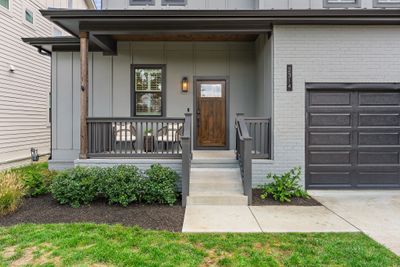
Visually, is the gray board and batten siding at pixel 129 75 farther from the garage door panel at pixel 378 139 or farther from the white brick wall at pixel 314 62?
the garage door panel at pixel 378 139

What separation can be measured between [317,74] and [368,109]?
5.01 feet

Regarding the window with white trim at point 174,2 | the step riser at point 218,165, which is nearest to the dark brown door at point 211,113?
the step riser at point 218,165

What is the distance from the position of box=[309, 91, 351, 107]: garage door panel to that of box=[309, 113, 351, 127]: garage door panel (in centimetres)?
26

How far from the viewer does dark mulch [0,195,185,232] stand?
15.3 ft

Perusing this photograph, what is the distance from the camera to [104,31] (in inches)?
269

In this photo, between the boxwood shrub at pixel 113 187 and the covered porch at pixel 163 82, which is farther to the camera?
the covered porch at pixel 163 82

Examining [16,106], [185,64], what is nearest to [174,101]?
[185,64]

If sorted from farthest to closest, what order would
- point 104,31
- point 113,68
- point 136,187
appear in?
point 113,68 < point 104,31 < point 136,187

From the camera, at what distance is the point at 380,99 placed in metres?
6.93

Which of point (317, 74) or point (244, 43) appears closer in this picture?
point (317, 74)

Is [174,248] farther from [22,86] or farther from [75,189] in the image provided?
[22,86]

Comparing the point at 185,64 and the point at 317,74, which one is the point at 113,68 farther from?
the point at 317,74

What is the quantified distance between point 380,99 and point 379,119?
483 millimetres

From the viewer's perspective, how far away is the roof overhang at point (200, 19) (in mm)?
6430
